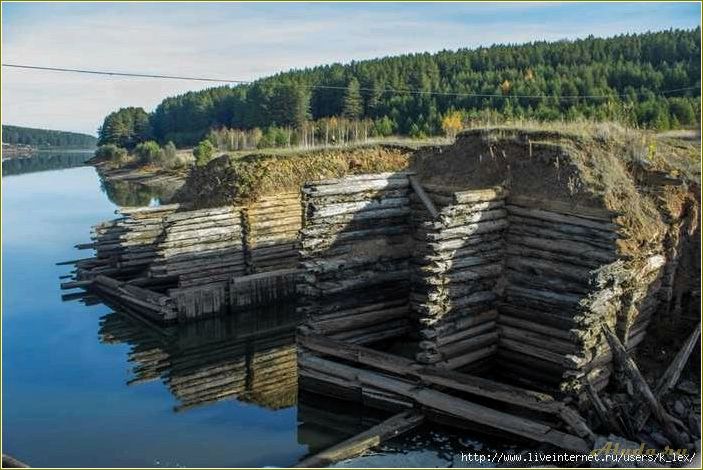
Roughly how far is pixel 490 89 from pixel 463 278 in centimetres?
4887

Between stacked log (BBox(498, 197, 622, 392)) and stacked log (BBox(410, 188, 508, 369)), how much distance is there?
319 millimetres

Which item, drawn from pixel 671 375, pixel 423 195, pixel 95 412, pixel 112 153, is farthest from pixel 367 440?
pixel 112 153

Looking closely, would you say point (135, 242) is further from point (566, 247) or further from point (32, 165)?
point (32, 165)

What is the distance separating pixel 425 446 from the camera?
1234 centimetres

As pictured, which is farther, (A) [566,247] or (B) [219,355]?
(B) [219,355]

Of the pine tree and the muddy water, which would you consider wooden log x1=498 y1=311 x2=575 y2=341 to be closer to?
the muddy water

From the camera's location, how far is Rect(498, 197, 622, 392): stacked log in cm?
1214

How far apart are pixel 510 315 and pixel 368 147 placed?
11701 mm

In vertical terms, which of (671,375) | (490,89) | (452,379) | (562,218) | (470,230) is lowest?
(452,379)

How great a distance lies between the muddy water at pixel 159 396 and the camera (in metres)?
12.6

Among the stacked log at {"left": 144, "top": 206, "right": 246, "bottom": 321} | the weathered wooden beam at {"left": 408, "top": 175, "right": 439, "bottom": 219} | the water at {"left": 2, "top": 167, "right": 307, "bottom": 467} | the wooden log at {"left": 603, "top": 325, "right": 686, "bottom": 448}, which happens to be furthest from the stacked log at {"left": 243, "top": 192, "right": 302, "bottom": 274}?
the wooden log at {"left": 603, "top": 325, "right": 686, "bottom": 448}

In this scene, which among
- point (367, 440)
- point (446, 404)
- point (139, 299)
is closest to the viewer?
point (367, 440)

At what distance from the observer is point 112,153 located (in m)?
112

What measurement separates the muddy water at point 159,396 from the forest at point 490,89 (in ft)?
43.7
